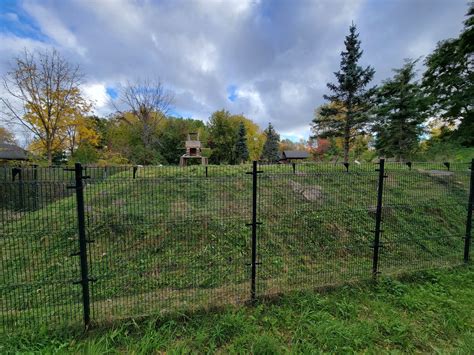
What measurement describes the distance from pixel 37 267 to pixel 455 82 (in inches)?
823

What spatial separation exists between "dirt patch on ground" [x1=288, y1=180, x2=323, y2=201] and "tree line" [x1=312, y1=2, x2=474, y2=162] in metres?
13.1

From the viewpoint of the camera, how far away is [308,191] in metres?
5.03

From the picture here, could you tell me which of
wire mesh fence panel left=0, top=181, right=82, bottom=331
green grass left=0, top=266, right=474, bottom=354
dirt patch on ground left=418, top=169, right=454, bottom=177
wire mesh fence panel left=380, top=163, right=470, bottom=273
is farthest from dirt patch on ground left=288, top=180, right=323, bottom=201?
wire mesh fence panel left=0, top=181, right=82, bottom=331

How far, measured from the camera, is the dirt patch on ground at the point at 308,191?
15.7ft

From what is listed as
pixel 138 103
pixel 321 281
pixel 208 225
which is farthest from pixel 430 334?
pixel 138 103

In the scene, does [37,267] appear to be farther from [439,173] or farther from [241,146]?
[241,146]

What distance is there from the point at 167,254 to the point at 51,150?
44.5 feet

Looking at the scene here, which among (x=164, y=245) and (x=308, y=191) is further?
(x=308, y=191)

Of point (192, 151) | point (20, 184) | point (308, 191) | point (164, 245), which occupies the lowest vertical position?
point (164, 245)

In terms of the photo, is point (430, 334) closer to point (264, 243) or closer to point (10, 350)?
A: point (264, 243)

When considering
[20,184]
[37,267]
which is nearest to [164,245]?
[37,267]

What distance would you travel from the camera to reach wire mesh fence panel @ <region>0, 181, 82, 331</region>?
2316 millimetres

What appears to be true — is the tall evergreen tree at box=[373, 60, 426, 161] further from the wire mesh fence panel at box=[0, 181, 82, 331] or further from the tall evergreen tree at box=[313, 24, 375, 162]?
the wire mesh fence panel at box=[0, 181, 82, 331]

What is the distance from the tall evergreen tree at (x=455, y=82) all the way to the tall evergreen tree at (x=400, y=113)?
2.76ft
